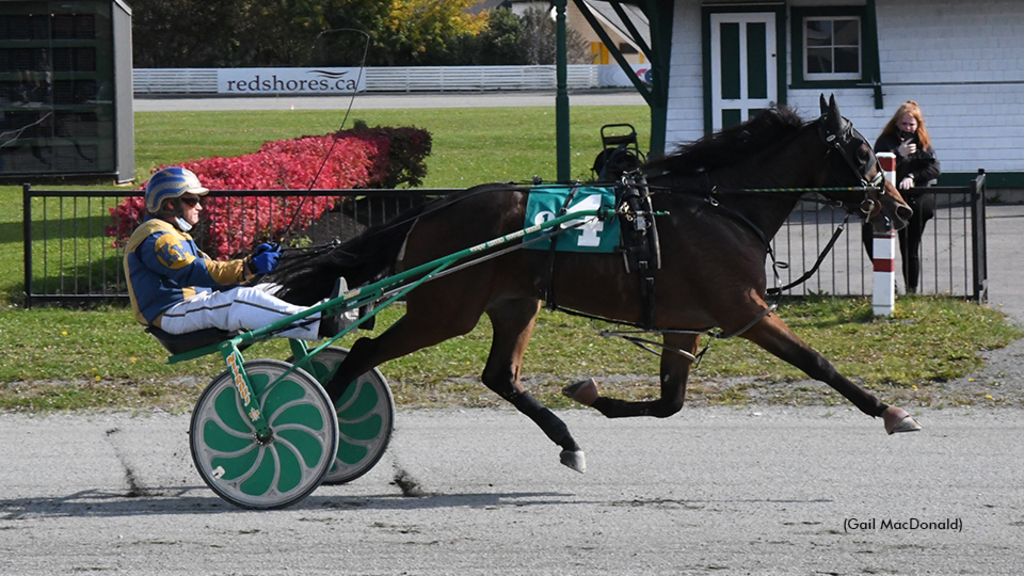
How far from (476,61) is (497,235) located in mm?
43251

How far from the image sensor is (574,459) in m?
5.81

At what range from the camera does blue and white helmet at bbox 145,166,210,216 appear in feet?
18.1

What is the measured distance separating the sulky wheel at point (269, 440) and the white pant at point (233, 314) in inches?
8.9

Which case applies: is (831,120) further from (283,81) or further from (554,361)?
(283,81)

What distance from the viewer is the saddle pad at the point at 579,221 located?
18.9 ft

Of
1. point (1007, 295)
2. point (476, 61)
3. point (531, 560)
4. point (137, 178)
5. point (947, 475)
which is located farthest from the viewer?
point (476, 61)

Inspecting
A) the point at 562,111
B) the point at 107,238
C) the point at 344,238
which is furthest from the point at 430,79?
the point at 344,238

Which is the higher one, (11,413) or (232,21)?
(232,21)

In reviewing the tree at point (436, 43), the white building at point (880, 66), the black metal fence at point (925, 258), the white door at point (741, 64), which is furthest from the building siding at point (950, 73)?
the tree at point (436, 43)

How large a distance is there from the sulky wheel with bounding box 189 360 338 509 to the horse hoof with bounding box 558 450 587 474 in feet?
3.73

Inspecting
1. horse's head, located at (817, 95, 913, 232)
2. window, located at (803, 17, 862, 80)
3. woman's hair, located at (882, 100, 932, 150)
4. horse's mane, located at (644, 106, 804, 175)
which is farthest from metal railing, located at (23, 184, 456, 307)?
window, located at (803, 17, 862, 80)

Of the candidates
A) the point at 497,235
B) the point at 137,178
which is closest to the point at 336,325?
the point at 497,235

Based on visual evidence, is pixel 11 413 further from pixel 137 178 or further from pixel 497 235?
pixel 137 178

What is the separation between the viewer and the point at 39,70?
17625mm
